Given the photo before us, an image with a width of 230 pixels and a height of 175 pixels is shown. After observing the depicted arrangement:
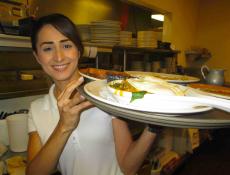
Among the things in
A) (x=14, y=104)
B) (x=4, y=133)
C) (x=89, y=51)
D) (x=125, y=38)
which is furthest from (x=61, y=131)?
(x=125, y=38)

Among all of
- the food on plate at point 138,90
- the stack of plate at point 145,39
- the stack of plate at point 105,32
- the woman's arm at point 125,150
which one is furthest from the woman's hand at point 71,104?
the stack of plate at point 145,39

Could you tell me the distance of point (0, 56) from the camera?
1.58m

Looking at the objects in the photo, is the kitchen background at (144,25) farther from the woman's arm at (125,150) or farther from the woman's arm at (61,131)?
the woman's arm at (125,150)

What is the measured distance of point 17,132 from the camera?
1342 mm

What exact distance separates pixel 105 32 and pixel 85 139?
1035 mm

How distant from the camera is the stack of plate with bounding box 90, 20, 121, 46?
1.76 m

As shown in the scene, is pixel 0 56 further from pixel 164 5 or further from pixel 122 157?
pixel 164 5

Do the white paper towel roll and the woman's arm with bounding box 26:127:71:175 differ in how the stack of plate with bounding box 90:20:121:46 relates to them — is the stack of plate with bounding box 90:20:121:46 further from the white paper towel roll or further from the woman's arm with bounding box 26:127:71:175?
the woman's arm with bounding box 26:127:71:175

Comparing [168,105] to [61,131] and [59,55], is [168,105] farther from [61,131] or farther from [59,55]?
[59,55]

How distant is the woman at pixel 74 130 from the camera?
991mm

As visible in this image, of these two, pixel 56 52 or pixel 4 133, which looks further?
pixel 4 133

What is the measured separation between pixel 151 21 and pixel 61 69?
3.28 meters

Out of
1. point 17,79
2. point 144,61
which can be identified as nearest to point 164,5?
point 144,61

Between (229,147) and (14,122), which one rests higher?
(14,122)
